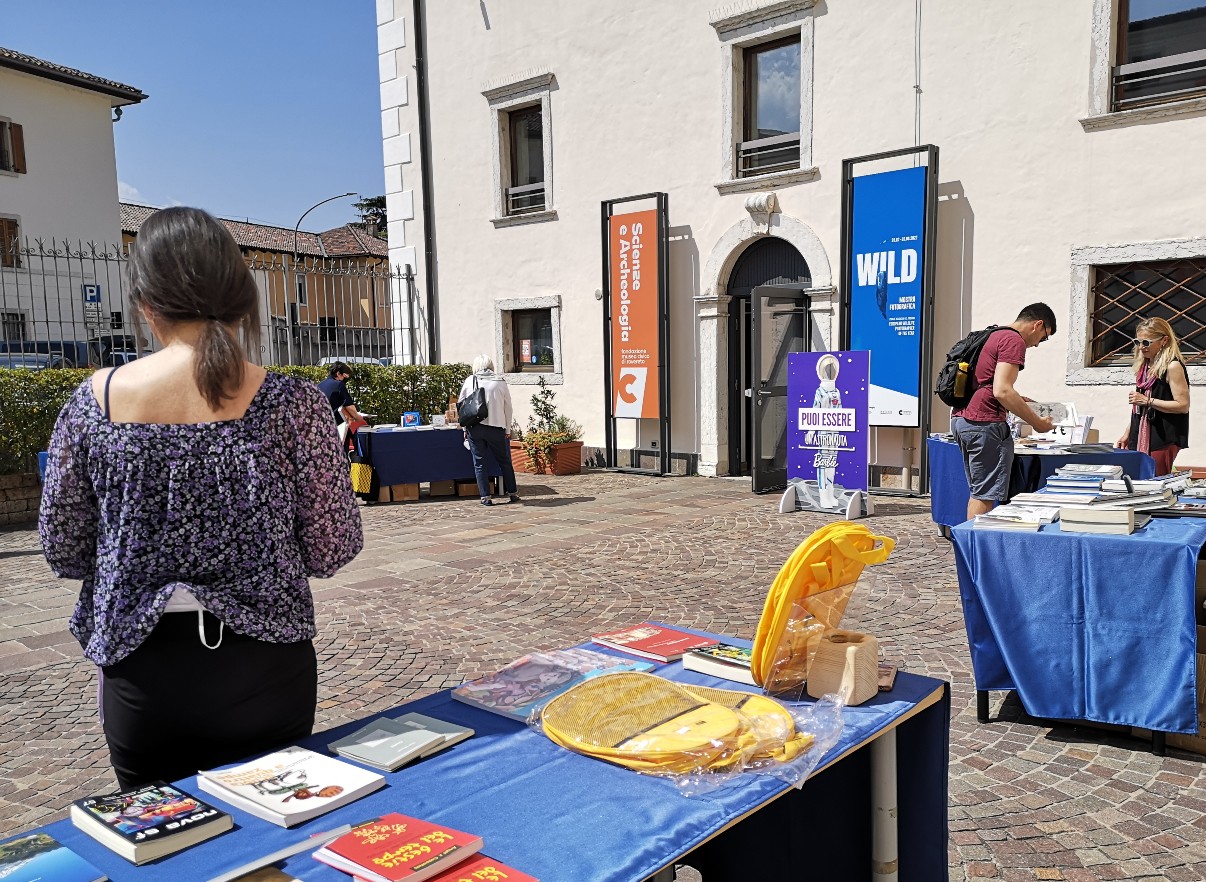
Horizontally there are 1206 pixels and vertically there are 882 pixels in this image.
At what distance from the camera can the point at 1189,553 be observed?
10.9ft

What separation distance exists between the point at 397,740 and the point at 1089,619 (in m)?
2.91

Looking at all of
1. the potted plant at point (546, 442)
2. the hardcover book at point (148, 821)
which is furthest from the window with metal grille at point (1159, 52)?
the hardcover book at point (148, 821)

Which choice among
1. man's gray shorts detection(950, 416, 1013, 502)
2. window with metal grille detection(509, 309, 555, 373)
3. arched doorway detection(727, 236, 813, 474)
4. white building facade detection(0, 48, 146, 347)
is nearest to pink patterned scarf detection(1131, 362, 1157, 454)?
man's gray shorts detection(950, 416, 1013, 502)

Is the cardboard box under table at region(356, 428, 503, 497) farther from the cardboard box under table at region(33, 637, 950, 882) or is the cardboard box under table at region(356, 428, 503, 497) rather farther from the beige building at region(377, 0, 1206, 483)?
the cardboard box under table at region(33, 637, 950, 882)

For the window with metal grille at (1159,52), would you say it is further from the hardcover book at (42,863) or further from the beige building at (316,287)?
the hardcover book at (42,863)

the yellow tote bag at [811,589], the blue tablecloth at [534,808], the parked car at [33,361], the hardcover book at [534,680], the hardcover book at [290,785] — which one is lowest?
the blue tablecloth at [534,808]

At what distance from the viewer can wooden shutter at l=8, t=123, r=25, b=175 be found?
26281 millimetres

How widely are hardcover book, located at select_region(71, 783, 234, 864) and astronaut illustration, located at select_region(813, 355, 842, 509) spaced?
316 inches

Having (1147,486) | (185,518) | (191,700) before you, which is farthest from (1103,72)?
(191,700)

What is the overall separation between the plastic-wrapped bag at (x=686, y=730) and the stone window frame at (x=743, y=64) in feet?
31.4

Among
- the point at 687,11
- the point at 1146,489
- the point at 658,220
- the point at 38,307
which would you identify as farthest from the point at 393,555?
the point at 38,307

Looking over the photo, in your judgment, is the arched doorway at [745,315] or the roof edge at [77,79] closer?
the arched doorway at [745,315]

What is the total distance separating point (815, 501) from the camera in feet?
30.2

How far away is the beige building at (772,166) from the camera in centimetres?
863
